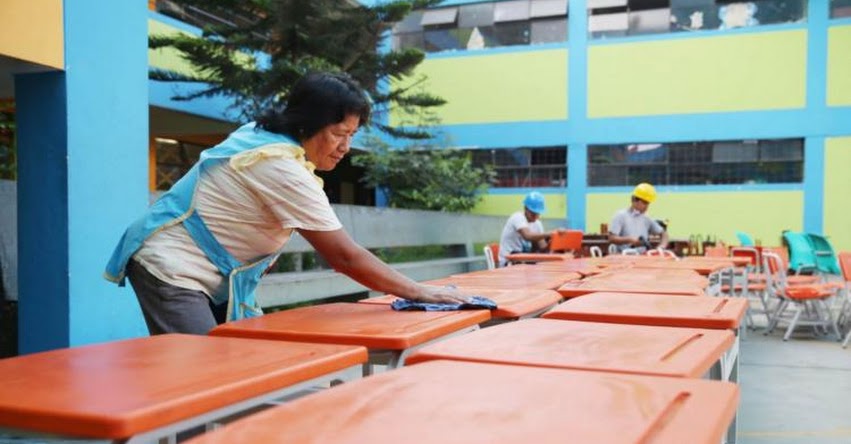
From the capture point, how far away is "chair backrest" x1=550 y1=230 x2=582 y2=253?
764 cm

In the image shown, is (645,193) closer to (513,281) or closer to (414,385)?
(513,281)

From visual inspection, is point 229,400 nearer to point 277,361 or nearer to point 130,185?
point 277,361

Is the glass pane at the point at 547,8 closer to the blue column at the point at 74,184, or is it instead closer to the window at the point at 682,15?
the window at the point at 682,15

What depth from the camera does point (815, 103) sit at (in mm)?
14969

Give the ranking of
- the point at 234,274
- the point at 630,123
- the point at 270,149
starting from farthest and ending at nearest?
the point at 630,123
the point at 234,274
the point at 270,149

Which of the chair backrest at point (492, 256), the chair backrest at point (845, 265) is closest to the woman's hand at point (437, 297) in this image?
the chair backrest at point (492, 256)

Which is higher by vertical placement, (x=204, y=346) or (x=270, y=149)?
(x=270, y=149)

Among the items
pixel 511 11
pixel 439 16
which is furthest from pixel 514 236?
pixel 439 16

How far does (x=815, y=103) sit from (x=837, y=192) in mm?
1887

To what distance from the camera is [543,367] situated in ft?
3.86

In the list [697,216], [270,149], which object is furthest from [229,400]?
[697,216]

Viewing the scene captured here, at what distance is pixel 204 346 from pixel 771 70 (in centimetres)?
1623

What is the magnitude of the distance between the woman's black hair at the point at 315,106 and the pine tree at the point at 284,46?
681 centimetres

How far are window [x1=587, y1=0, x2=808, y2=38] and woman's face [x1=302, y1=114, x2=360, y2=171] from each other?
15.6m
